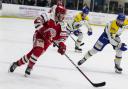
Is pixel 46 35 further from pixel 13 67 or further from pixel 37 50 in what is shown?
pixel 13 67

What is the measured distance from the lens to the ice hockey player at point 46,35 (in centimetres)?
494

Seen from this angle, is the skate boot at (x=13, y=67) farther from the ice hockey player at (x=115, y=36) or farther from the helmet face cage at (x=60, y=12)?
the ice hockey player at (x=115, y=36)

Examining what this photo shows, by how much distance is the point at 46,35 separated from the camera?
5.05 m

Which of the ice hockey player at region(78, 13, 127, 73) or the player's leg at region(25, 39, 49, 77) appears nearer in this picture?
the player's leg at region(25, 39, 49, 77)

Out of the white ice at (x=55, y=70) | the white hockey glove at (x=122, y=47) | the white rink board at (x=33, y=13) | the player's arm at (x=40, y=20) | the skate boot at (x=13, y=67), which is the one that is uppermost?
the player's arm at (x=40, y=20)

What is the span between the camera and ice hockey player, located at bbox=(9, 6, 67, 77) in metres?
4.94

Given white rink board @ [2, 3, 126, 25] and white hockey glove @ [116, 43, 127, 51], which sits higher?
white rink board @ [2, 3, 126, 25]

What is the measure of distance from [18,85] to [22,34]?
5.76 meters

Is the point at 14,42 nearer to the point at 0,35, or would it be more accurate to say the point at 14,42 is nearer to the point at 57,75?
the point at 0,35

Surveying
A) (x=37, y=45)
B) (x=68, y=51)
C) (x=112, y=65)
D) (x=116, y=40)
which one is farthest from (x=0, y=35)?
(x=37, y=45)

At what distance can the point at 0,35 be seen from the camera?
9422 millimetres

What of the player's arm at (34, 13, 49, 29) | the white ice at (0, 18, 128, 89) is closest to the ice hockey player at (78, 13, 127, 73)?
the white ice at (0, 18, 128, 89)

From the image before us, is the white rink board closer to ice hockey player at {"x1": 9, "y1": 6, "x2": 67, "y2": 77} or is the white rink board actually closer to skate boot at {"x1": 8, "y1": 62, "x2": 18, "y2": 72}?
skate boot at {"x1": 8, "y1": 62, "x2": 18, "y2": 72}

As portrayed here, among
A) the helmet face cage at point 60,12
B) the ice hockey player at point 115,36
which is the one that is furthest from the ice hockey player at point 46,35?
the ice hockey player at point 115,36
